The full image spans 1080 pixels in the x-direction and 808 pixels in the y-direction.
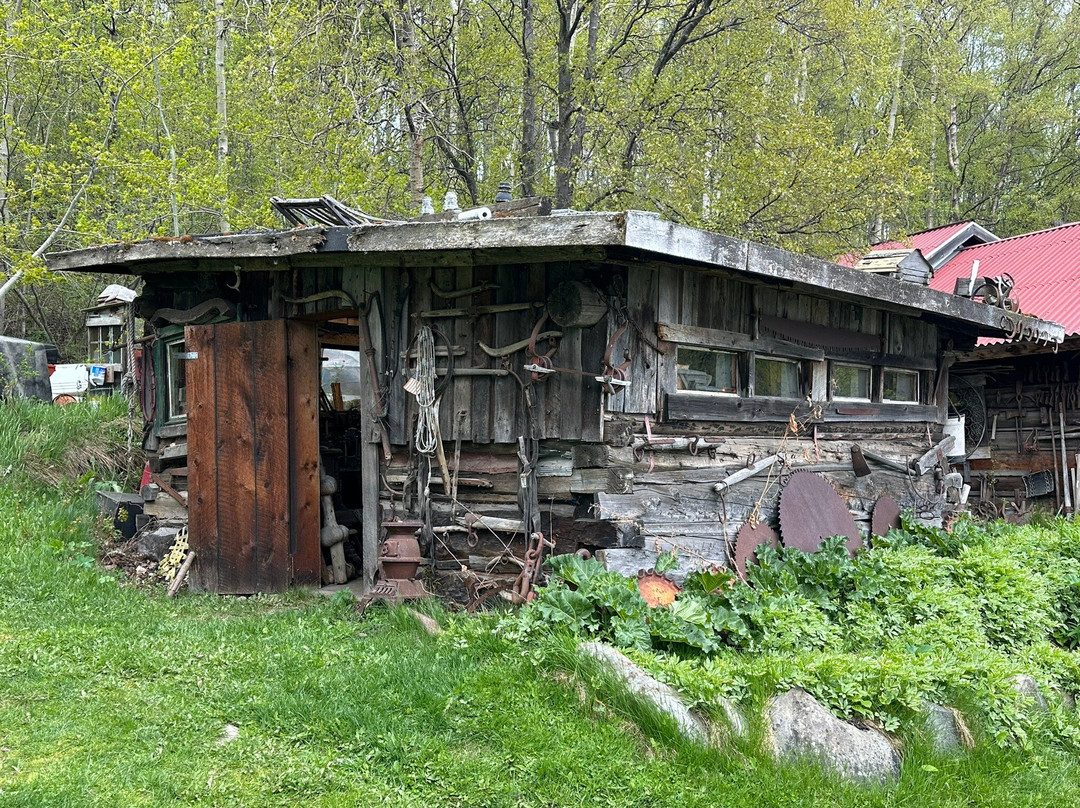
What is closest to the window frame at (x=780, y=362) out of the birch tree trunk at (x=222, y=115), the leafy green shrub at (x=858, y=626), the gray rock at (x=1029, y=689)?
the leafy green shrub at (x=858, y=626)

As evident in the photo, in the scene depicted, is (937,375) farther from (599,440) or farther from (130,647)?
(130,647)

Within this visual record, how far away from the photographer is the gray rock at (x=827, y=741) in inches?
172

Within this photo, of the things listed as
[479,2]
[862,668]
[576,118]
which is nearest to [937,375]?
[862,668]

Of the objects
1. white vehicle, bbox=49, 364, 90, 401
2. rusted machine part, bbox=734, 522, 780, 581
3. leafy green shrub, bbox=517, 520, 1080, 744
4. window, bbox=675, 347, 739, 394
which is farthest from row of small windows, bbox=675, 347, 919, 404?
white vehicle, bbox=49, 364, 90, 401

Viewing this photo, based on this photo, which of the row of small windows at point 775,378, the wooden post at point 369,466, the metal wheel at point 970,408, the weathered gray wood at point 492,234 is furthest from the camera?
the metal wheel at point 970,408

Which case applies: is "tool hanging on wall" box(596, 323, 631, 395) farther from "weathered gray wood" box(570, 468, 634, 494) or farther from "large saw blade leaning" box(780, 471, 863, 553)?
"large saw blade leaning" box(780, 471, 863, 553)

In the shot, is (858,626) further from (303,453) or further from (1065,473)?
(1065,473)

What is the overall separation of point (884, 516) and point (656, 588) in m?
4.13

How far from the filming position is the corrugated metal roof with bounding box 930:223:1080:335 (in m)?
14.1

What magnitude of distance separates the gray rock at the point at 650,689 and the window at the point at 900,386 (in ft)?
19.9

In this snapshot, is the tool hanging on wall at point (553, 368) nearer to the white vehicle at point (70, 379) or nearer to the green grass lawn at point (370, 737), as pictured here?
the green grass lawn at point (370, 737)

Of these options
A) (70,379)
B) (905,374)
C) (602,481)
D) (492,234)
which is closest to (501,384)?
(602,481)

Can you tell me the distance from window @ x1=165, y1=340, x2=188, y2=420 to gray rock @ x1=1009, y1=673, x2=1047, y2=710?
7.48m

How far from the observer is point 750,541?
7.18m
